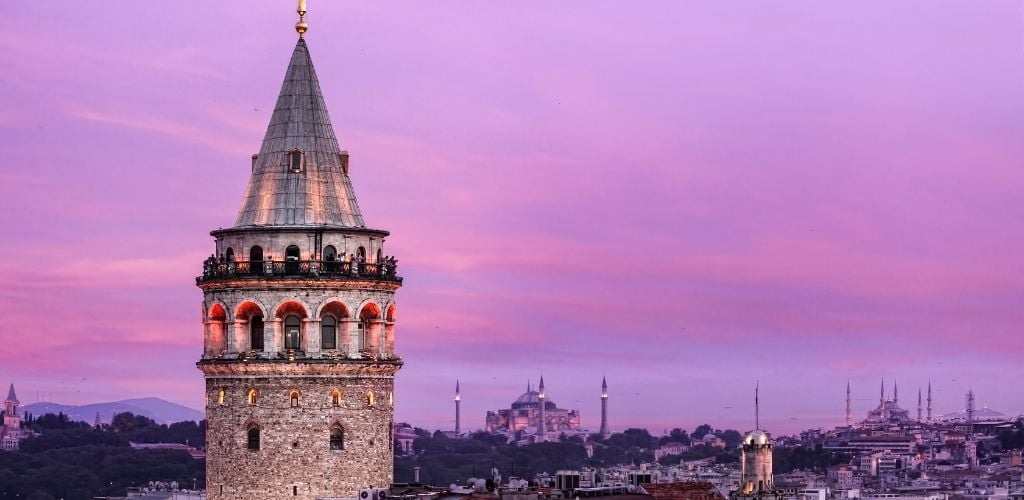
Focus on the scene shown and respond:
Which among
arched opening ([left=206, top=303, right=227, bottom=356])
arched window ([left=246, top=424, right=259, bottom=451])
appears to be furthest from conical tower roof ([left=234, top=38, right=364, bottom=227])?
arched window ([left=246, top=424, right=259, bottom=451])

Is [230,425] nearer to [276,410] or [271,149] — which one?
[276,410]

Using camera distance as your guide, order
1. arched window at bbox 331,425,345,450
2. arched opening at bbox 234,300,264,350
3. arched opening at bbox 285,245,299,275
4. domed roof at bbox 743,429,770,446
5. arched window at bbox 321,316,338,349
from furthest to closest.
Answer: domed roof at bbox 743,429,770,446, arched window at bbox 321,316,338,349, arched opening at bbox 234,300,264,350, arched window at bbox 331,425,345,450, arched opening at bbox 285,245,299,275

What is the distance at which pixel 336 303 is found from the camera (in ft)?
216

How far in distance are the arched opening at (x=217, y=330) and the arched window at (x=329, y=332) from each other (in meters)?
2.38

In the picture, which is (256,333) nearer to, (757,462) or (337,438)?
(337,438)

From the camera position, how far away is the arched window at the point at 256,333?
65.8 meters

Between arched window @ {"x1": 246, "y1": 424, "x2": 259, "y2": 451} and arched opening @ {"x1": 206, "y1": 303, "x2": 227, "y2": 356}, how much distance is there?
207cm

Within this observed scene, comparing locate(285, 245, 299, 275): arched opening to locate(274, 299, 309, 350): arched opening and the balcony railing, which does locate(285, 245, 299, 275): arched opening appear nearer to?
the balcony railing

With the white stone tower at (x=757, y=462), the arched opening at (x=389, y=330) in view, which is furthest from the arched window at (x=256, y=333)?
the white stone tower at (x=757, y=462)

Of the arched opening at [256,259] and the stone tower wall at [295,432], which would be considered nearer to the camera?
the stone tower wall at [295,432]

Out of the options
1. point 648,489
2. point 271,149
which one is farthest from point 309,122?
point 648,489

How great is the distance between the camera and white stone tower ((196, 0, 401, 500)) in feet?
214

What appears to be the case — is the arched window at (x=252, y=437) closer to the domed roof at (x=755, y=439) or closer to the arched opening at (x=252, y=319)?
the arched opening at (x=252, y=319)

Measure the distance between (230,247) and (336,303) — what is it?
9.46 ft
